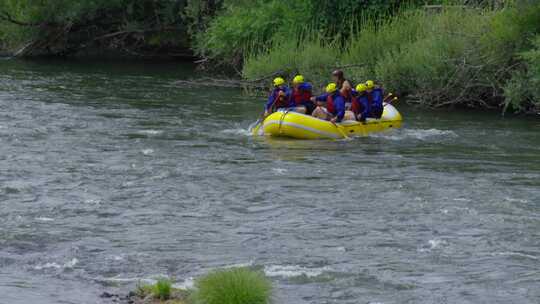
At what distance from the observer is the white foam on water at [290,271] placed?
434 inches

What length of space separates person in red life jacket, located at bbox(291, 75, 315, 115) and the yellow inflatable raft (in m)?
0.68

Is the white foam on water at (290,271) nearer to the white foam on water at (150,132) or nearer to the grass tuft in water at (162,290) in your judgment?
the grass tuft in water at (162,290)

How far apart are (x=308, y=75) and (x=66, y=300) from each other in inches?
705

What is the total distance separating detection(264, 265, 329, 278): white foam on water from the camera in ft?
36.2

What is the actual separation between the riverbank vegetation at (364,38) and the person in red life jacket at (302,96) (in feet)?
14.8

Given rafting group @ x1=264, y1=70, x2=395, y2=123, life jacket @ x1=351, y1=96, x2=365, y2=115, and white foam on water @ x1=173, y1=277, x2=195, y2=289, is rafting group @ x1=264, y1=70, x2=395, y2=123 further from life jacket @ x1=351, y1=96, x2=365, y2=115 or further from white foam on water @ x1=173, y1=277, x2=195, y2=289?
white foam on water @ x1=173, y1=277, x2=195, y2=289

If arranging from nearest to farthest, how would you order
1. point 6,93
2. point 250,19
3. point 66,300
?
point 66,300 → point 6,93 → point 250,19

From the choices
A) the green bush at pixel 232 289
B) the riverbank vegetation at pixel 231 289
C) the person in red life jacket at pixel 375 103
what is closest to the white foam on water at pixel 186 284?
the riverbank vegetation at pixel 231 289

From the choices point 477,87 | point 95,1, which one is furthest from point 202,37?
point 477,87

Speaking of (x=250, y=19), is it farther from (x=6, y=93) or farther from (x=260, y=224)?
(x=260, y=224)

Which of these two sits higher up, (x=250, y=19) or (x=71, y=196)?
(x=250, y=19)

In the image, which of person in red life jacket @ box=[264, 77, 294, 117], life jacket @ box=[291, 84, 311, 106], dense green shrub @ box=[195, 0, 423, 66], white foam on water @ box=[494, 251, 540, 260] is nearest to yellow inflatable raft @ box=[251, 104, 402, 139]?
person in red life jacket @ box=[264, 77, 294, 117]

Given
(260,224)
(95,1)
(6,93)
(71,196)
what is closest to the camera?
(260,224)

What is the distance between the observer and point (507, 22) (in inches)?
947
